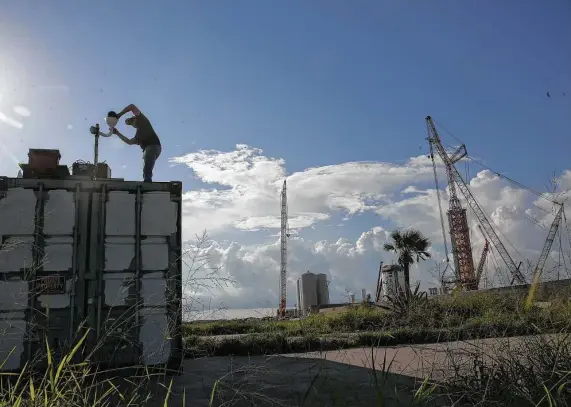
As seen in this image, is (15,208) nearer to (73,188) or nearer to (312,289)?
(73,188)

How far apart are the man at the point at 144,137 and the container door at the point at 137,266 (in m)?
1.15

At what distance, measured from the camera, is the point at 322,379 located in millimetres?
4934

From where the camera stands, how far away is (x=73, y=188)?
601 cm

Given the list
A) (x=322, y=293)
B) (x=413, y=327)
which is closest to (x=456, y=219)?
(x=322, y=293)

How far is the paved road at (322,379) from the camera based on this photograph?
3.56 meters

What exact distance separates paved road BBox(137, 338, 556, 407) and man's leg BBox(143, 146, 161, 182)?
2698 mm

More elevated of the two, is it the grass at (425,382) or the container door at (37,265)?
the container door at (37,265)

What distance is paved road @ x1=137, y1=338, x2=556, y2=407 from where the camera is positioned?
11.7 feet

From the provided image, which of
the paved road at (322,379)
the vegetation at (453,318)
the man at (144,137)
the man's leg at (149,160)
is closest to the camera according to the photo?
the paved road at (322,379)

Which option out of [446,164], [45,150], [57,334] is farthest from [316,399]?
[446,164]

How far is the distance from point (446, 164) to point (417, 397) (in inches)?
2861

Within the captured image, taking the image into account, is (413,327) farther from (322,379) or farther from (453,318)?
(322,379)

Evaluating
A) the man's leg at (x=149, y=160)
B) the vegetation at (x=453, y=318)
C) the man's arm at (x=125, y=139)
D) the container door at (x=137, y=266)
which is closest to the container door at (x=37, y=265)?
the container door at (x=137, y=266)

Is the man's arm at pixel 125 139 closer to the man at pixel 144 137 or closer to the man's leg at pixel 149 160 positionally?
the man at pixel 144 137
